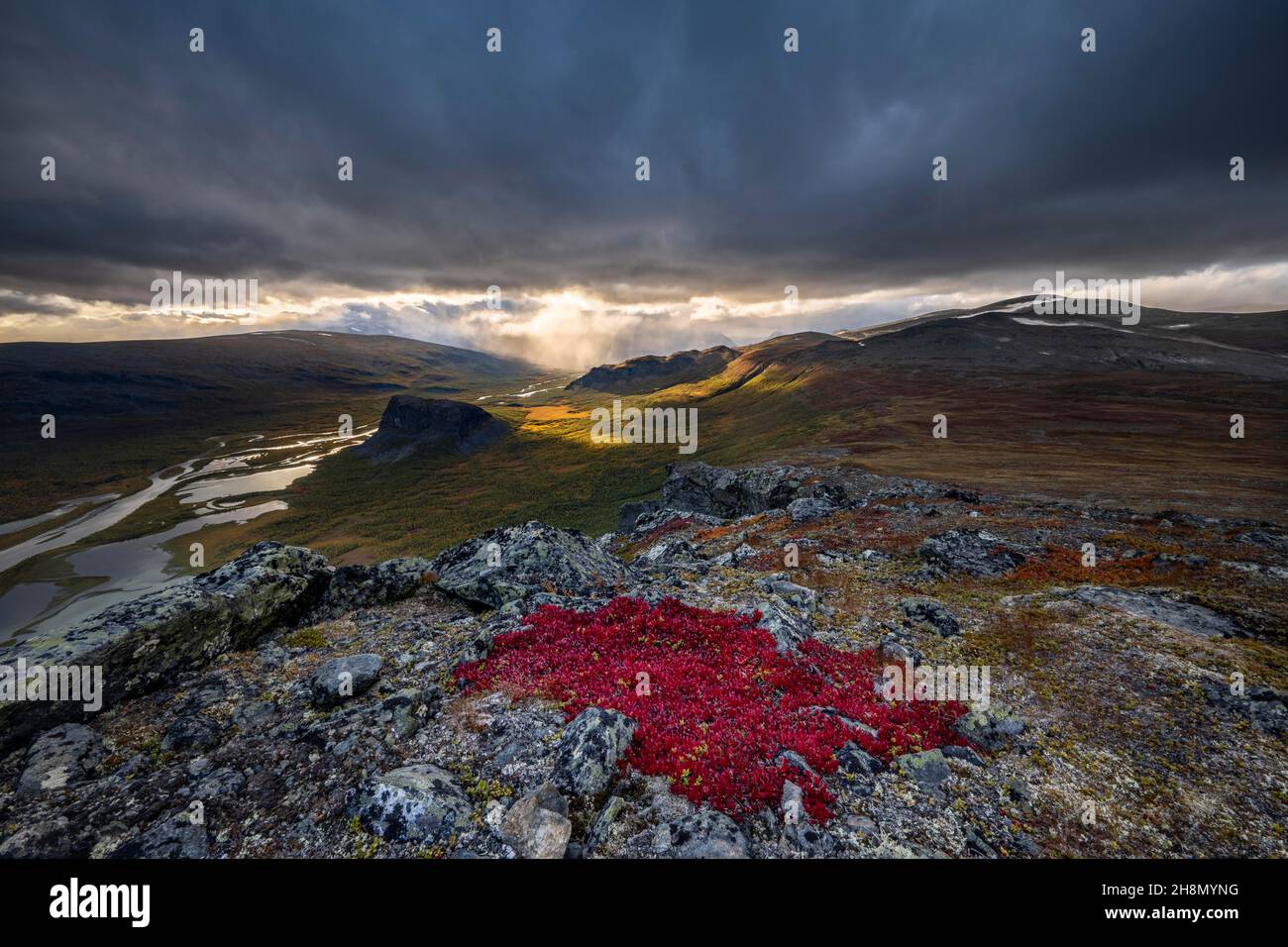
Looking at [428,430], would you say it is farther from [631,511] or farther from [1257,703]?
[1257,703]

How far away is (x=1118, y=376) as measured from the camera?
122625 mm

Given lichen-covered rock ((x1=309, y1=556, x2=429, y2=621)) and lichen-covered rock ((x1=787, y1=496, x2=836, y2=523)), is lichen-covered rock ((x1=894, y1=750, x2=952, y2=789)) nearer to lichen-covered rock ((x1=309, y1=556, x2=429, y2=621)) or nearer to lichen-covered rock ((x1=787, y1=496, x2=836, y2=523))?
lichen-covered rock ((x1=309, y1=556, x2=429, y2=621))

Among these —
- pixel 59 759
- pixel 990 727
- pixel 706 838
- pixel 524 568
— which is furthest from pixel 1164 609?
pixel 59 759

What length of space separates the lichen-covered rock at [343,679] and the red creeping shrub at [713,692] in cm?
239

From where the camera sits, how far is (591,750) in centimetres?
937

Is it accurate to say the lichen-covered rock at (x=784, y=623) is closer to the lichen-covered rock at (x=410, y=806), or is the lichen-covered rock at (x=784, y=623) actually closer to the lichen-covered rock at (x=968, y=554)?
the lichen-covered rock at (x=410, y=806)

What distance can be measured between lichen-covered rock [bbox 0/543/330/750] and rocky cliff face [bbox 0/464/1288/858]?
0.21ft

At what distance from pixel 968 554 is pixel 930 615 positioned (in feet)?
28.3

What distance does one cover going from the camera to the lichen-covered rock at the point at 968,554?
2306cm

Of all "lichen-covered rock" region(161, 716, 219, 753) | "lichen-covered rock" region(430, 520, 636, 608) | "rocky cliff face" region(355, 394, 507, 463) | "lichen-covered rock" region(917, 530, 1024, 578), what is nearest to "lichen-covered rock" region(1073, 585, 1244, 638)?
"lichen-covered rock" region(917, 530, 1024, 578)

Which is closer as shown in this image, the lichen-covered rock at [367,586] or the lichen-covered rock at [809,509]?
the lichen-covered rock at [367,586]

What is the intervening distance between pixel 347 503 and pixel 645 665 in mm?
117960

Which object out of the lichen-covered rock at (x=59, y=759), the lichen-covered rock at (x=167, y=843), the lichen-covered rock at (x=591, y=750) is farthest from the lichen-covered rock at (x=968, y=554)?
the lichen-covered rock at (x=59, y=759)

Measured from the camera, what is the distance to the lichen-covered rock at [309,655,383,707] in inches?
467
